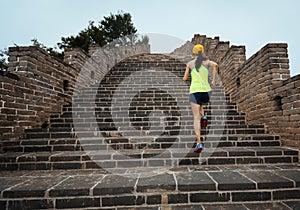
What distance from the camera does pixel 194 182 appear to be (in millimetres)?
2156

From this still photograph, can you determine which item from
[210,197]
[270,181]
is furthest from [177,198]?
[270,181]

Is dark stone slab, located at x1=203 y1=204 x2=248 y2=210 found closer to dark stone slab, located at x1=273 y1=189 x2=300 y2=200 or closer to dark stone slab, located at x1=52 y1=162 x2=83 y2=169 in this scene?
dark stone slab, located at x1=273 y1=189 x2=300 y2=200

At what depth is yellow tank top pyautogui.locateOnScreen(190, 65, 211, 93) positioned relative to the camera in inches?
112

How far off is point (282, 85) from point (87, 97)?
16.2 feet

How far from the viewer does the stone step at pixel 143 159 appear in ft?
9.37

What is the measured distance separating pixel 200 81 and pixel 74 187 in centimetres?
232

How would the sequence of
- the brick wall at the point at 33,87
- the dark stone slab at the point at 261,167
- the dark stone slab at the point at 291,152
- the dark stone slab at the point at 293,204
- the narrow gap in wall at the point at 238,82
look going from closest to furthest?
the dark stone slab at the point at 293,204
the dark stone slab at the point at 261,167
the dark stone slab at the point at 291,152
the brick wall at the point at 33,87
the narrow gap in wall at the point at 238,82

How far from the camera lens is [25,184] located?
2201 mm

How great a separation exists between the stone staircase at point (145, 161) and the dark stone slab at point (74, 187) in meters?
0.01

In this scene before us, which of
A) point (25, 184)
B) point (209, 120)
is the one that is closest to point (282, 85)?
point (209, 120)

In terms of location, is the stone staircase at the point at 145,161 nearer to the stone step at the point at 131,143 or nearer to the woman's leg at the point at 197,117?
the stone step at the point at 131,143

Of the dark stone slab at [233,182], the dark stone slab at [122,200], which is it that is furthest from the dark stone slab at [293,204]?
the dark stone slab at [122,200]

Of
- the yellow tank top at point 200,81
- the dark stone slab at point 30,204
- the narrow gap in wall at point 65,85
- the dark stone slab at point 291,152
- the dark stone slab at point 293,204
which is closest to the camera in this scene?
the dark stone slab at point 293,204

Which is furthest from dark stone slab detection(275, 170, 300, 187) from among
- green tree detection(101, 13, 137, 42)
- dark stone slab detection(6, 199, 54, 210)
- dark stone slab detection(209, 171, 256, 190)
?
green tree detection(101, 13, 137, 42)
